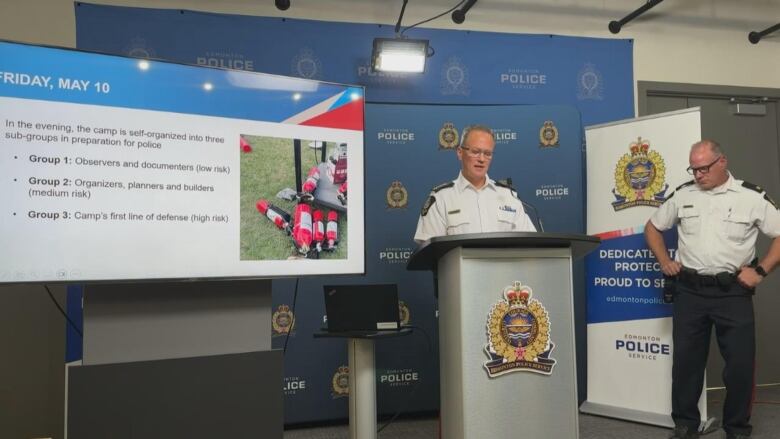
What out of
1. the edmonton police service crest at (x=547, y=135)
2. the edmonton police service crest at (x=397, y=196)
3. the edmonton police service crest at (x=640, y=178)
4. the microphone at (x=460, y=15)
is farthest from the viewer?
the microphone at (x=460, y=15)

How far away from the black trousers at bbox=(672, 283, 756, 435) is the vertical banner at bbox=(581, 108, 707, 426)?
0.18 meters

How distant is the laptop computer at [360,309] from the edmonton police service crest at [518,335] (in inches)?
22.3

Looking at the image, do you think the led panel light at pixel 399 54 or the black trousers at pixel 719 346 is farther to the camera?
the led panel light at pixel 399 54

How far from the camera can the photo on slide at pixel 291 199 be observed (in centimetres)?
183

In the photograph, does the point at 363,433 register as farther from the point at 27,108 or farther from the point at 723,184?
the point at 723,184

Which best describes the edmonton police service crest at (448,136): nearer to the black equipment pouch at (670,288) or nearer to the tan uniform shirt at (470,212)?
the tan uniform shirt at (470,212)

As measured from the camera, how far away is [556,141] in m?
3.87

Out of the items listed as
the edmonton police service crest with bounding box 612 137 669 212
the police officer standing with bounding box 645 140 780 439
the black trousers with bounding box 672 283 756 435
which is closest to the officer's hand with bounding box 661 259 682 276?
the police officer standing with bounding box 645 140 780 439

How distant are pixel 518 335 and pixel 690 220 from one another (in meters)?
1.89

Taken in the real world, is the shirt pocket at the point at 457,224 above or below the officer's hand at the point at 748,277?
above

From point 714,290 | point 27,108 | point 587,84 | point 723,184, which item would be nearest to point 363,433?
point 27,108

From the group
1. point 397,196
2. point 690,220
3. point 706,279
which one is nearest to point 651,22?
point 690,220

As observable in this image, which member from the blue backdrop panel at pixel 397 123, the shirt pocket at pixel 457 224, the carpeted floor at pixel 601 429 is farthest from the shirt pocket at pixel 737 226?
the shirt pocket at pixel 457 224

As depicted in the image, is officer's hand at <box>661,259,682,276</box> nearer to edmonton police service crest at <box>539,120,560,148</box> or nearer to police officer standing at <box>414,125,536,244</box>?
police officer standing at <box>414,125,536,244</box>
